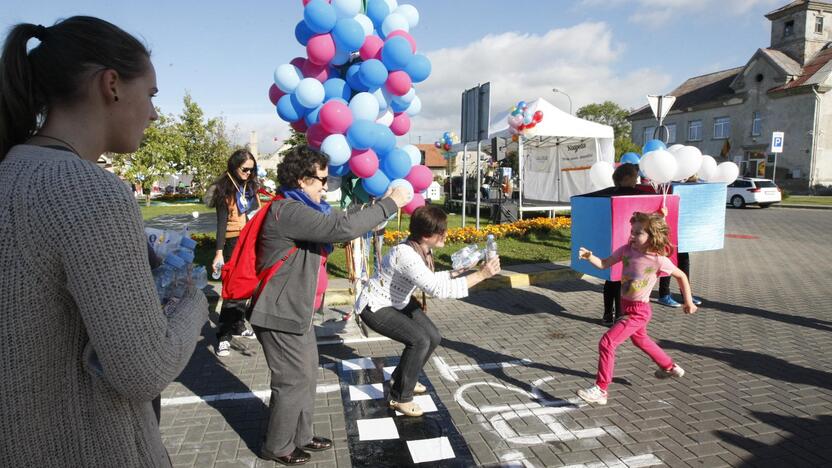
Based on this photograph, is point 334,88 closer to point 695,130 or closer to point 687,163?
point 687,163

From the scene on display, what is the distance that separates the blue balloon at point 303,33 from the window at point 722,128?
44921 mm

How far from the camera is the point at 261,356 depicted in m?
5.18

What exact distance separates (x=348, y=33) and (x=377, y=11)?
0.76 m

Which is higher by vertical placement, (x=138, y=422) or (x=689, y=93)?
(x=689, y=93)

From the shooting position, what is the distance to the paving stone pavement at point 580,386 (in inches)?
132

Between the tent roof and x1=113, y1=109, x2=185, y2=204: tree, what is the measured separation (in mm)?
21906

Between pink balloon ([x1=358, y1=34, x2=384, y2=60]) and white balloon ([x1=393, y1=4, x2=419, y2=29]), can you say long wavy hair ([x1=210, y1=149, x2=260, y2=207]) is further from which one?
white balloon ([x1=393, y1=4, x2=419, y2=29])

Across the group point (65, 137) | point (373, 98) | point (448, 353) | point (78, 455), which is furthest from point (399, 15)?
point (78, 455)

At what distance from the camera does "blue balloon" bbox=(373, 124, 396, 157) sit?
5.25m

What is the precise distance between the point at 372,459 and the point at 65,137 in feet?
9.00

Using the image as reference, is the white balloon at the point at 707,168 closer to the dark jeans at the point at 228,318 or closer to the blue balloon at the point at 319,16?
the blue balloon at the point at 319,16

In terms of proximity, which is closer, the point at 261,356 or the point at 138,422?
the point at 138,422

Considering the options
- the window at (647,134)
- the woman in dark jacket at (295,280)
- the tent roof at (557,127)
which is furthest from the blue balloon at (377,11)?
the window at (647,134)

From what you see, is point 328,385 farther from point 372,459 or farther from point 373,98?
point 373,98
